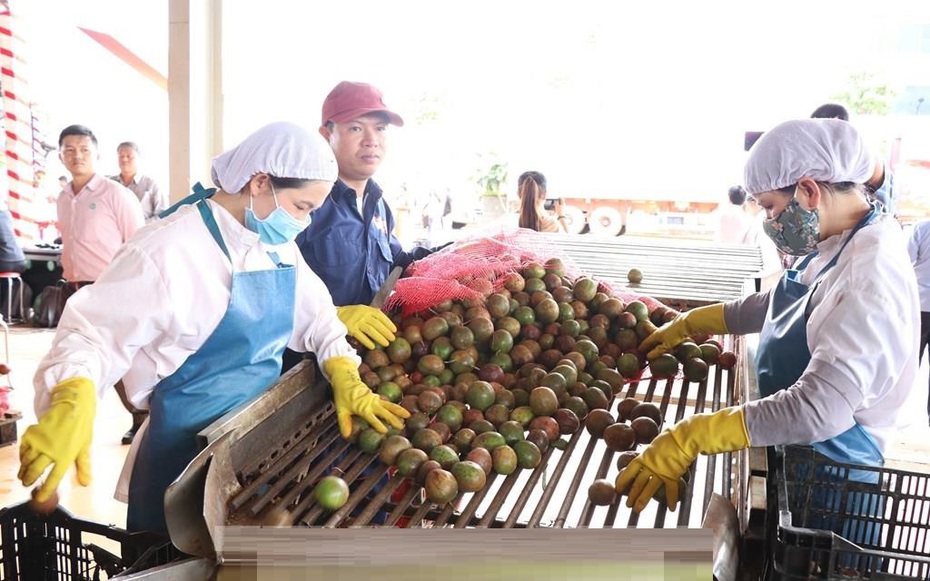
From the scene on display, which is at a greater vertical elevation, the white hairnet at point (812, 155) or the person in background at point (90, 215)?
the white hairnet at point (812, 155)

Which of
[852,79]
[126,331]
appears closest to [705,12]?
[852,79]

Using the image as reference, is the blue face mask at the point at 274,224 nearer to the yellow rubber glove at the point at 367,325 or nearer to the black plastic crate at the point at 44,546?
the yellow rubber glove at the point at 367,325

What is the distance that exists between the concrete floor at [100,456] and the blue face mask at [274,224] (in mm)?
1765

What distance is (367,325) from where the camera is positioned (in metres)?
2.57

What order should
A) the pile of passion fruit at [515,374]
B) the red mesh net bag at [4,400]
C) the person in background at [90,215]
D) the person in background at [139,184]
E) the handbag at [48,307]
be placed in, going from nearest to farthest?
the pile of passion fruit at [515,374], the red mesh net bag at [4,400], the person in background at [90,215], the person in background at [139,184], the handbag at [48,307]

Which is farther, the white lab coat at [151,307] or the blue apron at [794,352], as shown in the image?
the blue apron at [794,352]

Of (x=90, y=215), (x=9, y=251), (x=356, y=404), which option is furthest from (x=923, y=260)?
(x=9, y=251)

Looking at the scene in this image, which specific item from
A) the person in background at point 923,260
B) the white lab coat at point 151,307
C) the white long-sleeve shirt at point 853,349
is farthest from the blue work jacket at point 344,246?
the person in background at point 923,260

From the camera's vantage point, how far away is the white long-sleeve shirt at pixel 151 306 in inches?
68.5

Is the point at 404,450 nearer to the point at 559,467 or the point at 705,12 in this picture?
the point at 559,467

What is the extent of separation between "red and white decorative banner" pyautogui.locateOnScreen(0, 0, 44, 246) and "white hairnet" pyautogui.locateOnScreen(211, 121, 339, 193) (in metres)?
8.80

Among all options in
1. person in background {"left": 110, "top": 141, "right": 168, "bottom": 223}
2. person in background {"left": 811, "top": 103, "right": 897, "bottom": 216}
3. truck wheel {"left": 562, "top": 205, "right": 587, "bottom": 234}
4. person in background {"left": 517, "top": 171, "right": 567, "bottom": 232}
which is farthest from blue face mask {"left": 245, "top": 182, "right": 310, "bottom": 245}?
truck wheel {"left": 562, "top": 205, "right": 587, "bottom": 234}

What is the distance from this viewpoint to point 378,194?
3.15 meters

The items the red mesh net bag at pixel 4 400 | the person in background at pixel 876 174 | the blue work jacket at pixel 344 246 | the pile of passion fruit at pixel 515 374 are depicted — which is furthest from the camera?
the red mesh net bag at pixel 4 400
